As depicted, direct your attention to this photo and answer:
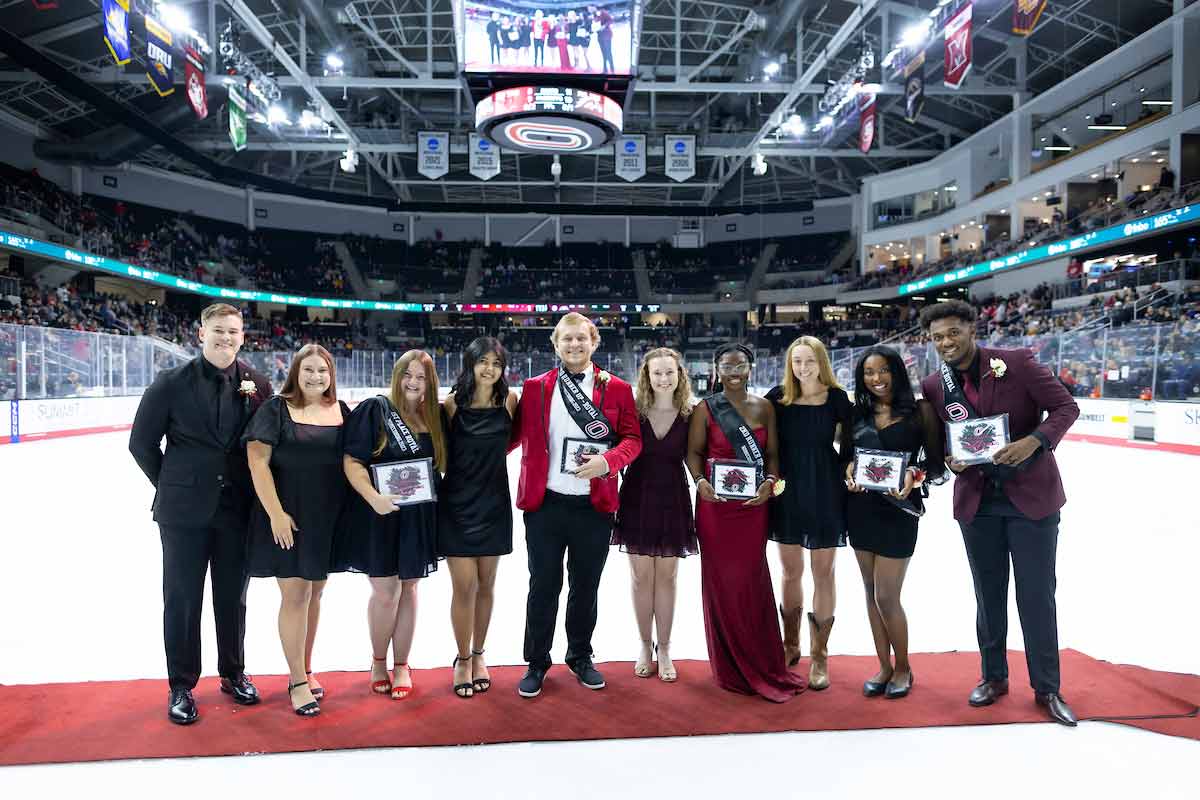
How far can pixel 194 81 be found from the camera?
52.3ft

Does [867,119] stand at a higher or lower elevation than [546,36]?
higher

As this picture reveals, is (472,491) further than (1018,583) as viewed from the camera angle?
Yes

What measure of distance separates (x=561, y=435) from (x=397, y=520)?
84 centimetres

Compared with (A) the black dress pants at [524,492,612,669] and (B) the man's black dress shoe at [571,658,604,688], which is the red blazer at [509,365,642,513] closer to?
(A) the black dress pants at [524,492,612,669]

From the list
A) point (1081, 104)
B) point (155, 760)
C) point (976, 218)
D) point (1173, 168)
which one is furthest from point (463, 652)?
point (976, 218)

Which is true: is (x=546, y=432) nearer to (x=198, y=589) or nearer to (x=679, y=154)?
(x=198, y=589)

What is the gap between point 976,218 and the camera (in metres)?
31.4

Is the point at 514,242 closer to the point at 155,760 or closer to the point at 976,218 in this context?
the point at 976,218

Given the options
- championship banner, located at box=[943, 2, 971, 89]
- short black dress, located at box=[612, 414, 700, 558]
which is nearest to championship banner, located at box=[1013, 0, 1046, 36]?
championship banner, located at box=[943, 2, 971, 89]

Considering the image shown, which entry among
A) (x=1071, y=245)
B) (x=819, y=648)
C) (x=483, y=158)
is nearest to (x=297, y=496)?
(x=819, y=648)

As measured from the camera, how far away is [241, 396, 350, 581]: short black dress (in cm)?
311

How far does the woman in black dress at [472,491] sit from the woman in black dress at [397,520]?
9 centimetres

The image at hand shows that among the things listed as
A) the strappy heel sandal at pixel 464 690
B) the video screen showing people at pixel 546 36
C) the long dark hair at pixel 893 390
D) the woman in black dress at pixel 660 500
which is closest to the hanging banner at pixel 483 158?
the video screen showing people at pixel 546 36

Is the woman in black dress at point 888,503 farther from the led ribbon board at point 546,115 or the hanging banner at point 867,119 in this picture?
the hanging banner at point 867,119
